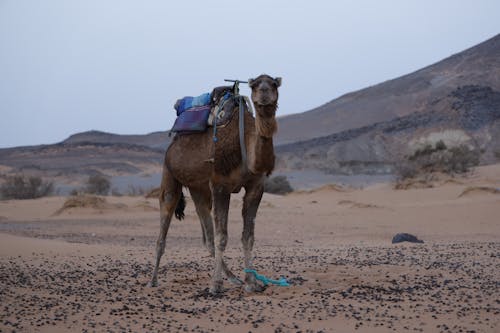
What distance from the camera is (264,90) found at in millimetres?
7367

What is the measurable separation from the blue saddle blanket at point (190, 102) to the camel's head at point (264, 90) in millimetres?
1469

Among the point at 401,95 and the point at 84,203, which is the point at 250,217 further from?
the point at 401,95

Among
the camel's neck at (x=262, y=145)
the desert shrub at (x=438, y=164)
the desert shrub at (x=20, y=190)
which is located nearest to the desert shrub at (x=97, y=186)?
the desert shrub at (x=20, y=190)

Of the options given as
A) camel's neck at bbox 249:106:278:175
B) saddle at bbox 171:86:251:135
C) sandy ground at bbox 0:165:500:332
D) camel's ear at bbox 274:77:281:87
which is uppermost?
camel's ear at bbox 274:77:281:87

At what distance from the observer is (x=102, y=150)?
79625 mm

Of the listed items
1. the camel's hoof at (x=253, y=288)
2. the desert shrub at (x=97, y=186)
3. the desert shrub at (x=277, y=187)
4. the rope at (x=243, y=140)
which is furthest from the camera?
the desert shrub at (x=97, y=186)

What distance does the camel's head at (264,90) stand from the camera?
7.36m

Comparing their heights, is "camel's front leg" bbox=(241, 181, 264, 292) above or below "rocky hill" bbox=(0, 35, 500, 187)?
below

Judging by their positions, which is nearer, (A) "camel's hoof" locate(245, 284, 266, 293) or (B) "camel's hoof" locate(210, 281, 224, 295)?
(B) "camel's hoof" locate(210, 281, 224, 295)

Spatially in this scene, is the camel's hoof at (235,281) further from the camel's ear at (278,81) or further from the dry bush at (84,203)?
the dry bush at (84,203)

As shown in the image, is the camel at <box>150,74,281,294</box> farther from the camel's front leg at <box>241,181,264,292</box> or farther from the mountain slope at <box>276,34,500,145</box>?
the mountain slope at <box>276,34,500,145</box>

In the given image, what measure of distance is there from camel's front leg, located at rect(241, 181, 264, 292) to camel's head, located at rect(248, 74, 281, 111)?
3.76ft

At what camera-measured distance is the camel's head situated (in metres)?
7.36

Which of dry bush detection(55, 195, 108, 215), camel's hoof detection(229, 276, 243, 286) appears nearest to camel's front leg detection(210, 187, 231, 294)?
camel's hoof detection(229, 276, 243, 286)
